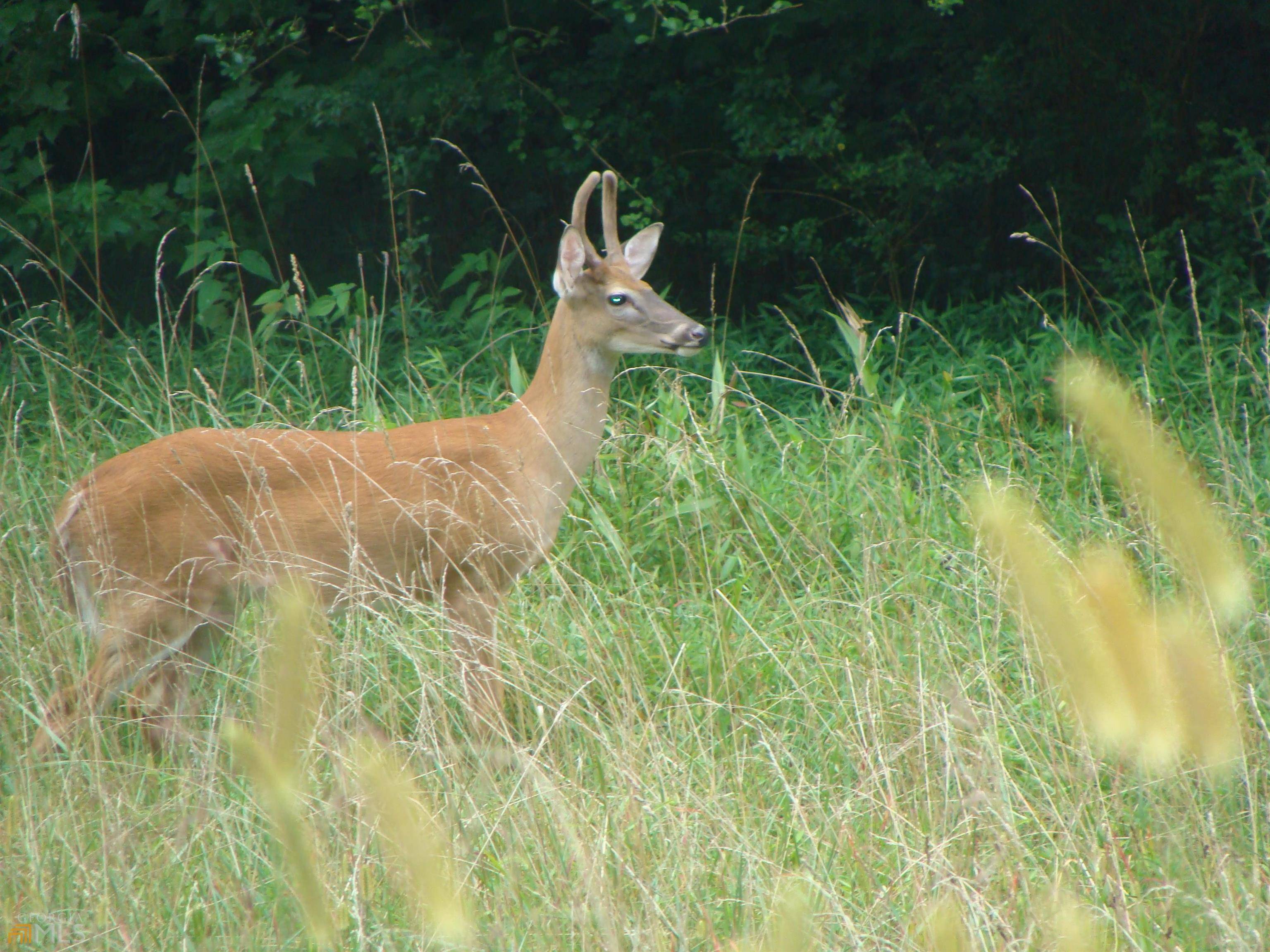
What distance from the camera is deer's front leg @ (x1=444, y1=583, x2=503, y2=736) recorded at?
2354 millimetres

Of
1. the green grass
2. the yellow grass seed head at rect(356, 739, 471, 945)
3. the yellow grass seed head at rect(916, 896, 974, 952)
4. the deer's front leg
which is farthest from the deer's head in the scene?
the yellow grass seed head at rect(356, 739, 471, 945)

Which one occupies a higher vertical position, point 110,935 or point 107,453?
point 110,935

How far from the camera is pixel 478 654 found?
8.75ft

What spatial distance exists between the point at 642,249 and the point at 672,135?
297 cm

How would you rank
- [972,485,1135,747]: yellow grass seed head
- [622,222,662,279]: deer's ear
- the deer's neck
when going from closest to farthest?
[972,485,1135,747]: yellow grass seed head, the deer's neck, [622,222,662,279]: deer's ear

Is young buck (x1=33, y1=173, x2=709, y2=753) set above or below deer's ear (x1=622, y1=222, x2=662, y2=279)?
below

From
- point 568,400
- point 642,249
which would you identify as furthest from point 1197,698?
point 642,249

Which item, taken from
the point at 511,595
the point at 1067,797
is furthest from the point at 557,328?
the point at 1067,797

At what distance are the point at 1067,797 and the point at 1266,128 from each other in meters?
5.60

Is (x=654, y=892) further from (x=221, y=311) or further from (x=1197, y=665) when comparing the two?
(x=221, y=311)

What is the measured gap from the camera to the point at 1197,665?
1072mm
